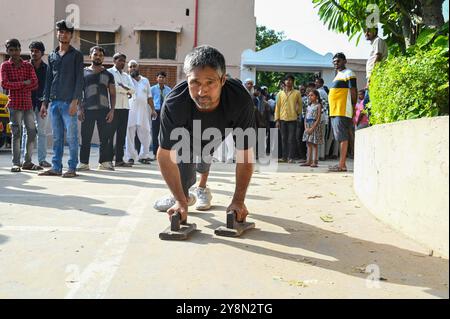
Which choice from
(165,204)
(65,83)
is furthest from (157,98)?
(165,204)

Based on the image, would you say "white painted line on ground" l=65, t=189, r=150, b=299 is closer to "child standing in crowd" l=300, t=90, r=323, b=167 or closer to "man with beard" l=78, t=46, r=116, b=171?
"man with beard" l=78, t=46, r=116, b=171

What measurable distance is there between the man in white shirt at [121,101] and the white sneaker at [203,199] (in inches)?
155

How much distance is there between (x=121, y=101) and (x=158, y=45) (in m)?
8.78

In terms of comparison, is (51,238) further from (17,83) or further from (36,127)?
(36,127)

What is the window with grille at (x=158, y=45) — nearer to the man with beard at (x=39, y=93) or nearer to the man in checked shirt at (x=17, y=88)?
the man with beard at (x=39, y=93)

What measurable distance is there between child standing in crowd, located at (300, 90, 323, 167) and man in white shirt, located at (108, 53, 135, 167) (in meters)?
3.38

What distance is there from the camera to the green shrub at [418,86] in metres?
3.64

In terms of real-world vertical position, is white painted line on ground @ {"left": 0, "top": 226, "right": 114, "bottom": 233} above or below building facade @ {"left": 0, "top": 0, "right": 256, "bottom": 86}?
below

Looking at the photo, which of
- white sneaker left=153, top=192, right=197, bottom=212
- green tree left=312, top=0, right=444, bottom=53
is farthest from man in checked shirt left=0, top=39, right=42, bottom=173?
green tree left=312, top=0, right=444, bottom=53

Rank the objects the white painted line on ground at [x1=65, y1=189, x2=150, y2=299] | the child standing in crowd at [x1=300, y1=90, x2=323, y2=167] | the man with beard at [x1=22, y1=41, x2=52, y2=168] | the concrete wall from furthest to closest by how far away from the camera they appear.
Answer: the child standing in crowd at [x1=300, y1=90, x2=323, y2=167] < the man with beard at [x1=22, y1=41, x2=52, y2=168] < the concrete wall < the white painted line on ground at [x1=65, y1=189, x2=150, y2=299]

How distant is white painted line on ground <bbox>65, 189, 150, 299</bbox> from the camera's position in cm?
234

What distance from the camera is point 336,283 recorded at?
8.33ft

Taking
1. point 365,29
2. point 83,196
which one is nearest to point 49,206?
point 83,196

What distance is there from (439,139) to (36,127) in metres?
6.42
